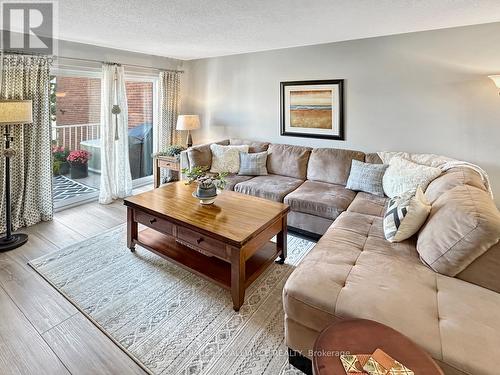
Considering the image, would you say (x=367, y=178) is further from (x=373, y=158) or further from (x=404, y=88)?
(x=404, y=88)

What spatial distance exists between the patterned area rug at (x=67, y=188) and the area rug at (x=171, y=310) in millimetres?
1508

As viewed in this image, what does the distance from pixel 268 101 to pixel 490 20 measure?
2607 millimetres

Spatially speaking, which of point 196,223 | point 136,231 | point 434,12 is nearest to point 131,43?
point 136,231

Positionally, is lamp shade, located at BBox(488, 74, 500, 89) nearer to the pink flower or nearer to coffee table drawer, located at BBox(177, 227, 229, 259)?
coffee table drawer, located at BBox(177, 227, 229, 259)

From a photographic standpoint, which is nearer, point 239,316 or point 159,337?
point 159,337

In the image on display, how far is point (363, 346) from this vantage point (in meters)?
1.11

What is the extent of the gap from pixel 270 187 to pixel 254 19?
1.77 meters

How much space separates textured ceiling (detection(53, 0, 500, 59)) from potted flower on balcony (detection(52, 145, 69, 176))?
4.74 ft

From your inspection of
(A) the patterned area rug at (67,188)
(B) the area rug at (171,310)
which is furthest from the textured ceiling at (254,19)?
(B) the area rug at (171,310)

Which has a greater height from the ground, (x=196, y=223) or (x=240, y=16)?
(x=240, y=16)

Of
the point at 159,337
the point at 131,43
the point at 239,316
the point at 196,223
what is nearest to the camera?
the point at 159,337

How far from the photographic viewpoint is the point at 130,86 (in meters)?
4.62

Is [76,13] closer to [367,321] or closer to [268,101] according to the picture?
[268,101]

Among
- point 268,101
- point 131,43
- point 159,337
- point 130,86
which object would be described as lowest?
point 159,337
